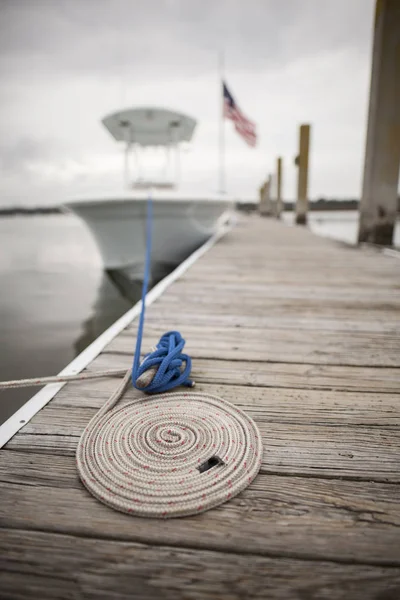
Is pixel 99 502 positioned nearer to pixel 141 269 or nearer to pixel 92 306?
pixel 141 269

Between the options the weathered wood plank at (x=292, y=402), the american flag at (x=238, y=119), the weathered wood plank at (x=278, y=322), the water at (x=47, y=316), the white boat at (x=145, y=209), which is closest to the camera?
the weathered wood plank at (x=292, y=402)

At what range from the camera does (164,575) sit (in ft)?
2.25

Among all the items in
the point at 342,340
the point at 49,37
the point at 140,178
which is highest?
the point at 49,37

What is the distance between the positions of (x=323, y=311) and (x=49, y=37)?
1891cm

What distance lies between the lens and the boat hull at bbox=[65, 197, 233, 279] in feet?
15.9

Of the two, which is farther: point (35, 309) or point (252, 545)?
point (35, 309)

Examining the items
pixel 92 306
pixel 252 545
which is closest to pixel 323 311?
pixel 252 545

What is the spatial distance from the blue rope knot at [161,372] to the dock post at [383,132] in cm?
505

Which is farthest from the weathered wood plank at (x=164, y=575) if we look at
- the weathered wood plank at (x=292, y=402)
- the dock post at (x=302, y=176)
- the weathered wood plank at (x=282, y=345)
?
the dock post at (x=302, y=176)

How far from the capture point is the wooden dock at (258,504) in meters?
0.67

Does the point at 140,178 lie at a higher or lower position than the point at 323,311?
Answer: higher

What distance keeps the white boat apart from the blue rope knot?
11.6 feet

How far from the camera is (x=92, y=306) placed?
247 inches

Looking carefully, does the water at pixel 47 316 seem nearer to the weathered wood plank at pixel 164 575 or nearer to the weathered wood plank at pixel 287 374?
the weathered wood plank at pixel 287 374
